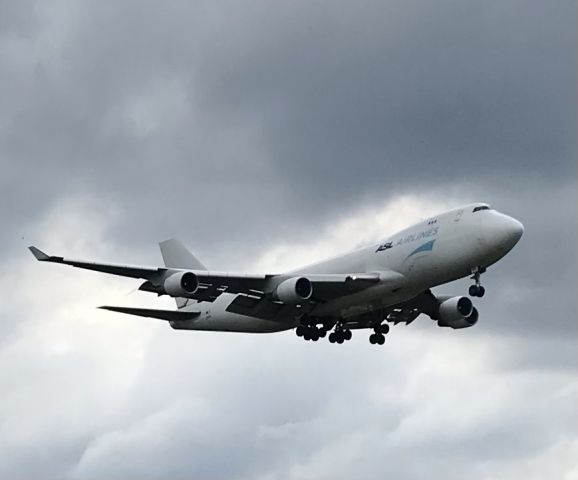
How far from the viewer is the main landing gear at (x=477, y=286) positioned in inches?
2633

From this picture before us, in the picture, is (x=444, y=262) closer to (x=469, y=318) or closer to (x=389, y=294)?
(x=389, y=294)

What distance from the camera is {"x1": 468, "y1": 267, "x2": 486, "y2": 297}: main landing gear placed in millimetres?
66875

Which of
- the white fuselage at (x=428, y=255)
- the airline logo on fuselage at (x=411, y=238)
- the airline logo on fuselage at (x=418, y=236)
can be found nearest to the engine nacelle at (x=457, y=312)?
the white fuselage at (x=428, y=255)

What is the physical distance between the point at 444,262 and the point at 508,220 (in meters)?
3.95

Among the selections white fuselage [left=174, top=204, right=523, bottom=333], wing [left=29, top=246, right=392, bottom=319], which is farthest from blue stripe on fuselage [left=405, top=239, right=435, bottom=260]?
wing [left=29, top=246, right=392, bottom=319]

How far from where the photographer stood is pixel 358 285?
69.7 metres

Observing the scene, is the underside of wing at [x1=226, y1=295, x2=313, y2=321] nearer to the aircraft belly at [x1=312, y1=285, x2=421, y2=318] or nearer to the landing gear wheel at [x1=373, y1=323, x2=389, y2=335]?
the aircraft belly at [x1=312, y1=285, x2=421, y2=318]

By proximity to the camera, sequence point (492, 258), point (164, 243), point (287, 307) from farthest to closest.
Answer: point (164, 243)
point (287, 307)
point (492, 258)

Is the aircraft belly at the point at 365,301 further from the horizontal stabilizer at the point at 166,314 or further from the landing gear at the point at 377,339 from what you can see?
the horizontal stabilizer at the point at 166,314

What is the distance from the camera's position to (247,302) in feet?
244

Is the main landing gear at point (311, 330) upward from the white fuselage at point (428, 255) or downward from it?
upward

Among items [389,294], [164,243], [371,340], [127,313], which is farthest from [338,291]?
[164,243]

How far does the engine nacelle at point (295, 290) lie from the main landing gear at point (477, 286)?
884 cm

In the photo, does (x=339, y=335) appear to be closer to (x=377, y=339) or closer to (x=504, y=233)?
(x=377, y=339)
